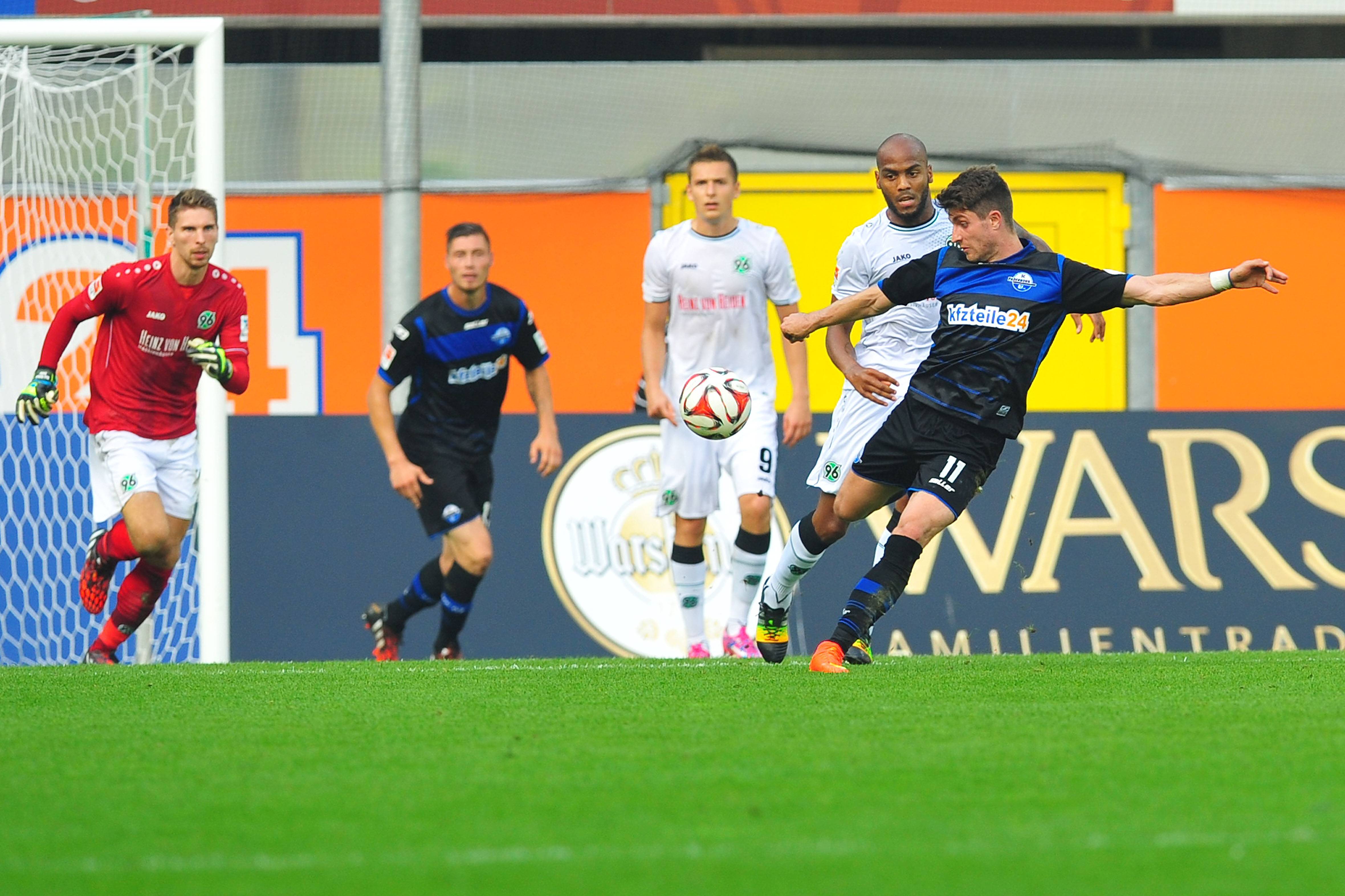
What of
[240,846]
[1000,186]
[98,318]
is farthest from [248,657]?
[240,846]

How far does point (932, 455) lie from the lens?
5.70 metres

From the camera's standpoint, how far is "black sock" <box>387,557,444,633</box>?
8.16 meters

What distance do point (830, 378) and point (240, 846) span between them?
9.94 metres

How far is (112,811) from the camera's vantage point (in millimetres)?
3430

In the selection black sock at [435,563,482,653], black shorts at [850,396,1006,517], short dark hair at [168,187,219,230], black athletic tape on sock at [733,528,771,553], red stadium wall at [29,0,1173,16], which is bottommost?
black sock at [435,563,482,653]

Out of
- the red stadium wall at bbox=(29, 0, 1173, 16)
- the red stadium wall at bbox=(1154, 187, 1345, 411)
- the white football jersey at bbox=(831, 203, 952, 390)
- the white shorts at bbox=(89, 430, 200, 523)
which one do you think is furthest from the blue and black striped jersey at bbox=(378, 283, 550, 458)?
the red stadium wall at bbox=(1154, 187, 1345, 411)

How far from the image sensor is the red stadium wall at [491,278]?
41.8 feet

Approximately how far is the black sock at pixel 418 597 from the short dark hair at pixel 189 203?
1.99 metres

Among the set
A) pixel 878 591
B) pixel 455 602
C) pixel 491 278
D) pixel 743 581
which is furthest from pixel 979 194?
pixel 491 278

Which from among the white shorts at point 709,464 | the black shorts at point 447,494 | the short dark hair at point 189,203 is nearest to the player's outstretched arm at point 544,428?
the black shorts at point 447,494

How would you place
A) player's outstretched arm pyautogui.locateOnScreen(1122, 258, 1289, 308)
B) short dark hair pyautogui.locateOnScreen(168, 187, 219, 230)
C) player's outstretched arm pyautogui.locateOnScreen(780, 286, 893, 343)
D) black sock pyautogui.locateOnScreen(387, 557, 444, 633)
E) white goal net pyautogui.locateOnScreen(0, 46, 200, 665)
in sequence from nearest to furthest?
player's outstretched arm pyautogui.locateOnScreen(1122, 258, 1289, 308) < player's outstretched arm pyautogui.locateOnScreen(780, 286, 893, 343) < short dark hair pyautogui.locateOnScreen(168, 187, 219, 230) < black sock pyautogui.locateOnScreen(387, 557, 444, 633) < white goal net pyautogui.locateOnScreen(0, 46, 200, 665)

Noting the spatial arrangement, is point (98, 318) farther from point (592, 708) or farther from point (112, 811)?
point (112, 811)

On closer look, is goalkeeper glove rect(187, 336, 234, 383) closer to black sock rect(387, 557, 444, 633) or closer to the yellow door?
black sock rect(387, 557, 444, 633)

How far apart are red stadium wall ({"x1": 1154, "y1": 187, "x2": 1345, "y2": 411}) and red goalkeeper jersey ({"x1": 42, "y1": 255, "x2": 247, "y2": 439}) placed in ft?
26.0
